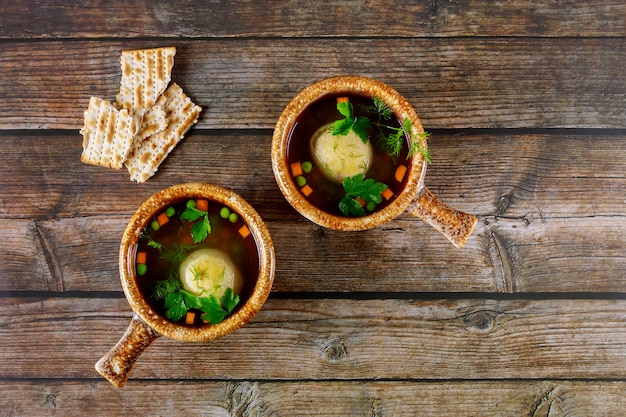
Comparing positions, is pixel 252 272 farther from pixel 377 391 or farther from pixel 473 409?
pixel 473 409

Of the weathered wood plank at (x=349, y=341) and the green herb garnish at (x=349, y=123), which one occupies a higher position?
the green herb garnish at (x=349, y=123)

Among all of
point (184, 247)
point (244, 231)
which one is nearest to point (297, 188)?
point (244, 231)

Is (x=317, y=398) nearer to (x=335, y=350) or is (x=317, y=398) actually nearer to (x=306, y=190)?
(x=335, y=350)

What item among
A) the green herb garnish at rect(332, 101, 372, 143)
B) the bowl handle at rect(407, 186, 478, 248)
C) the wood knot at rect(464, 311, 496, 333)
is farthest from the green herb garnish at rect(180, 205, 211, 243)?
the wood knot at rect(464, 311, 496, 333)

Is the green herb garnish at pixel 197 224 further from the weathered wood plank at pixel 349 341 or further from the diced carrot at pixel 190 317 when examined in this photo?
the weathered wood plank at pixel 349 341

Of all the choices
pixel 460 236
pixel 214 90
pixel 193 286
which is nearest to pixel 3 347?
pixel 193 286

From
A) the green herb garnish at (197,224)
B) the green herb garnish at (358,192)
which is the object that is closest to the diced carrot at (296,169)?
the green herb garnish at (358,192)

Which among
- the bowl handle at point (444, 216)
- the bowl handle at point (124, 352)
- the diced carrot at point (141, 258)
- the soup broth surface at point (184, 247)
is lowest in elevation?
the bowl handle at point (124, 352)

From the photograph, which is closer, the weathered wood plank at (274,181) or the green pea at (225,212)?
the green pea at (225,212)
